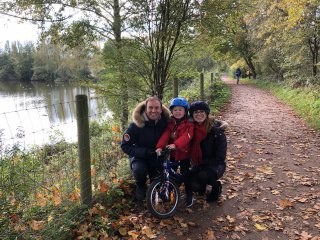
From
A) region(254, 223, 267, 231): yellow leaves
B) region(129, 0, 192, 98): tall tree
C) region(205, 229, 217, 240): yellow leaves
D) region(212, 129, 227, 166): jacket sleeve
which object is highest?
region(129, 0, 192, 98): tall tree

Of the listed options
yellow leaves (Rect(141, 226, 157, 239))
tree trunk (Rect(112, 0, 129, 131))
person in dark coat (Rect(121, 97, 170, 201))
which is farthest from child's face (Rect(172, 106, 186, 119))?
tree trunk (Rect(112, 0, 129, 131))

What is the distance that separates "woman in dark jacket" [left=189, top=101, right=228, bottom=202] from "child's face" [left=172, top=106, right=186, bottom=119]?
14cm

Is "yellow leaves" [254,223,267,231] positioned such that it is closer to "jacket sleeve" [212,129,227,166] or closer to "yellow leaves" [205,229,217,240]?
"yellow leaves" [205,229,217,240]

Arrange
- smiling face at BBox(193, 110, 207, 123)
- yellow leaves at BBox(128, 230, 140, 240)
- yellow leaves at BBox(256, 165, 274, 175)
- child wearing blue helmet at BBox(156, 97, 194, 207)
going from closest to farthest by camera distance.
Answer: yellow leaves at BBox(128, 230, 140, 240)
child wearing blue helmet at BBox(156, 97, 194, 207)
smiling face at BBox(193, 110, 207, 123)
yellow leaves at BBox(256, 165, 274, 175)

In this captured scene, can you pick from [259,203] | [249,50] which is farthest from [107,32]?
[249,50]

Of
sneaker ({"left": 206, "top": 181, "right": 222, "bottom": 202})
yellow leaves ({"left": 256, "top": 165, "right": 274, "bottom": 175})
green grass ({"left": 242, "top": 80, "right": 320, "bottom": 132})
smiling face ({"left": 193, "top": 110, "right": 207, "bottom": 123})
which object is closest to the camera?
smiling face ({"left": 193, "top": 110, "right": 207, "bottom": 123})

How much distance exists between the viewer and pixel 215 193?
15.1 ft

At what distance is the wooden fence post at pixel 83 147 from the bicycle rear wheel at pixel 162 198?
87 centimetres

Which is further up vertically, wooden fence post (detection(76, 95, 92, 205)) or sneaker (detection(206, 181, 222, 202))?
wooden fence post (detection(76, 95, 92, 205))

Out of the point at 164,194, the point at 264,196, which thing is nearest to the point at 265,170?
the point at 264,196

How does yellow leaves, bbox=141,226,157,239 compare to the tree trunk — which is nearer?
yellow leaves, bbox=141,226,157,239

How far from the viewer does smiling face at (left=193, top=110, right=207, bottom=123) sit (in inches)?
169

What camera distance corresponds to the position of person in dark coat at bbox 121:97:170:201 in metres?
4.21

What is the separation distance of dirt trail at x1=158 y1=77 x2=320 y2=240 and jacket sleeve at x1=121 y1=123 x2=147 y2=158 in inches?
42.3
